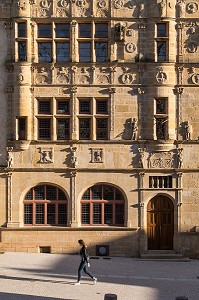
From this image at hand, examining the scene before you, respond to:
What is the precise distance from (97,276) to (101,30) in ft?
35.2

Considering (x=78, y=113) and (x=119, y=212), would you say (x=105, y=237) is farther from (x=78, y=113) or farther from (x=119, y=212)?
(x=78, y=113)

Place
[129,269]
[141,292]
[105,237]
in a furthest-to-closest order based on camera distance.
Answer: [105,237] < [129,269] < [141,292]

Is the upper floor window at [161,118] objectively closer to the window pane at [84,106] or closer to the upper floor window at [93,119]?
A: the upper floor window at [93,119]

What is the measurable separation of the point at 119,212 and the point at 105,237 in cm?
128

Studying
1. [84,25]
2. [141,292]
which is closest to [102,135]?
[84,25]

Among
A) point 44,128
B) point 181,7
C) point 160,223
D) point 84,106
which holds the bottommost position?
point 160,223

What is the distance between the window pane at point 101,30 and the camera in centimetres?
2339

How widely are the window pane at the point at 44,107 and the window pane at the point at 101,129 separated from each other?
2.23 metres

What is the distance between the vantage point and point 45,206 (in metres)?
23.4

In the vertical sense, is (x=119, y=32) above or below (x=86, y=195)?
above

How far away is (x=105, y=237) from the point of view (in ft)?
75.9

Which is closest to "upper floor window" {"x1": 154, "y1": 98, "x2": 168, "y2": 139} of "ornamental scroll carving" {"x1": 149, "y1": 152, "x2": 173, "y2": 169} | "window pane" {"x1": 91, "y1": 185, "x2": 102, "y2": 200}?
"ornamental scroll carving" {"x1": 149, "y1": 152, "x2": 173, "y2": 169}

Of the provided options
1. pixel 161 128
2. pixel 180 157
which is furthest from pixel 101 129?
pixel 180 157

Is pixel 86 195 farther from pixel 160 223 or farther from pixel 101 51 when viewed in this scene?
pixel 101 51
